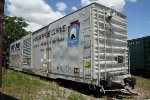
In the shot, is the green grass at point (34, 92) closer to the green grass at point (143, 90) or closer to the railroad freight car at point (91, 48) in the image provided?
the railroad freight car at point (91, 48)

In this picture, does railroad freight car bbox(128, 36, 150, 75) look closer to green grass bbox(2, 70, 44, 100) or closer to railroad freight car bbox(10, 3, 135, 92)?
railroad freight car bbox(10, 3, 135, 92)

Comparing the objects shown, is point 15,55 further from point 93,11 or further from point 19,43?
point 93,11

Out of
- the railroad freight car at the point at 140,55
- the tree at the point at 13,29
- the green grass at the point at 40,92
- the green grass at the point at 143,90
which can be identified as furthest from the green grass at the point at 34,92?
the tree at the point at 13,29

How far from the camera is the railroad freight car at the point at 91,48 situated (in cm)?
929

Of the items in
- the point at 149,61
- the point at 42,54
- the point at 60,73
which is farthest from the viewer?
the point at 149,61

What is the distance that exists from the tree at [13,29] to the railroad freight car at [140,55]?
2379cm

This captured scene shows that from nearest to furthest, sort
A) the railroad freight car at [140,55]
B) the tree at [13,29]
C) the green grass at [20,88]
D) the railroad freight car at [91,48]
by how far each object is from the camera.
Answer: the railroad freight car at [91,48], the green grass at [20,88], the railroad freight car at [140,55], the tree at [13,29]

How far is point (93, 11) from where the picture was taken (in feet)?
30.6

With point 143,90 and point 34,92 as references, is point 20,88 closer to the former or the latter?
point 34,92

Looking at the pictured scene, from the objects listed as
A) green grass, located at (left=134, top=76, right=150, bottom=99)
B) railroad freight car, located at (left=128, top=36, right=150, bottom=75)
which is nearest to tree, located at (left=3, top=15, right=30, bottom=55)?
railroad freight car, located at (left=128, top=36, right=150, bottom=75)

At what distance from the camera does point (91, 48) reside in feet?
30.2

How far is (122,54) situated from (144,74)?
7223 millimetres

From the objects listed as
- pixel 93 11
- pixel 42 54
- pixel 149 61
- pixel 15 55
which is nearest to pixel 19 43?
pixel 15 55

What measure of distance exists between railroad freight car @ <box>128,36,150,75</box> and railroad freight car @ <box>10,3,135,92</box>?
20.3 feet
